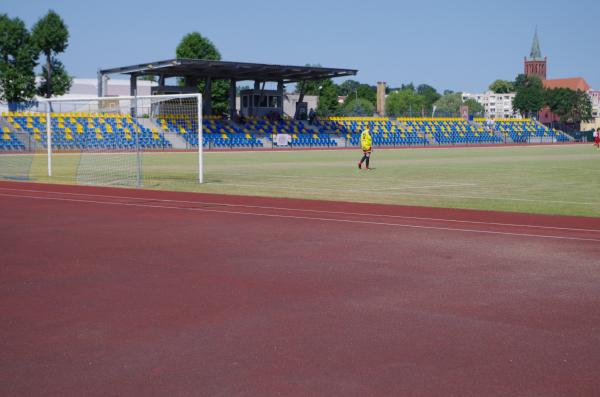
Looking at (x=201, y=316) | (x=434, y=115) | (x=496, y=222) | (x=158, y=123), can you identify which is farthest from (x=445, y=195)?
(x=434, y=115)

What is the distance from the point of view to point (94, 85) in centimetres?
11144

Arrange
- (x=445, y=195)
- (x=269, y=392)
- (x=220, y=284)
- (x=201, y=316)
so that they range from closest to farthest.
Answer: (x=269, y=392) < (x=201, y=316) < (x=220, y=284) < (x=445, y=195)

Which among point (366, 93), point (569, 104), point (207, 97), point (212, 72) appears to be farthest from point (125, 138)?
point (366, 93)

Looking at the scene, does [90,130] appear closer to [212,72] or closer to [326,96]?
[212,72]

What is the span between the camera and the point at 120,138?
31594 millimetres

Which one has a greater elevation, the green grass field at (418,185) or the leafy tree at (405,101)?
the leafy tree at (405,101)

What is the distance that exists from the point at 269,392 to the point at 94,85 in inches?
4461

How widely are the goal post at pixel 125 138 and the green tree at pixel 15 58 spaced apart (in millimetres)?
18542

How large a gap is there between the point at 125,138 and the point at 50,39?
42.7m

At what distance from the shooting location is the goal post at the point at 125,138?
23.1m

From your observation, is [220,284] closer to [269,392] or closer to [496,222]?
[269,392]

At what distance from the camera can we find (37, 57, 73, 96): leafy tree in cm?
7088

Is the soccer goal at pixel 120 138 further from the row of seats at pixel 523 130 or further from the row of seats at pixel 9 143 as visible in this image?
the row of seats at pixel 523 130

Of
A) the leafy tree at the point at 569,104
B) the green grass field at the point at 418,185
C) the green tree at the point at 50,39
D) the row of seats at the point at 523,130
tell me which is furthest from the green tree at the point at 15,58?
the leafy tree at the point at 569,104
